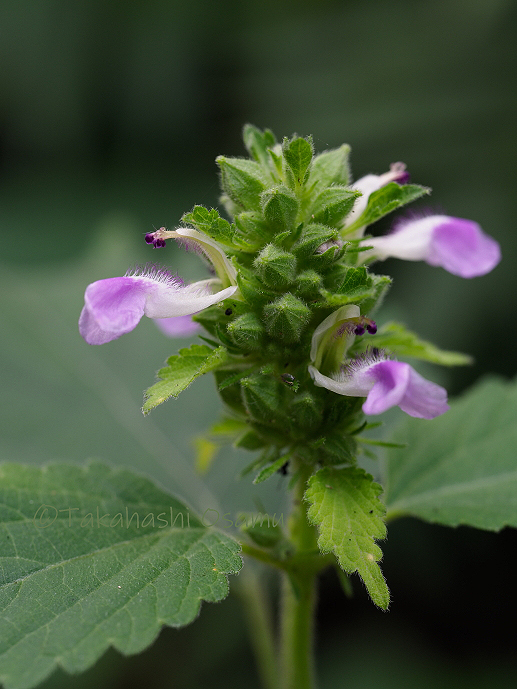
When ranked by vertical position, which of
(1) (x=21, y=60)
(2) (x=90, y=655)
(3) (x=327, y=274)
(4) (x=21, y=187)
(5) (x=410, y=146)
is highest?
(1) (x=21, y=60)

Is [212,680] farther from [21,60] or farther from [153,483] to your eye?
[21,60]

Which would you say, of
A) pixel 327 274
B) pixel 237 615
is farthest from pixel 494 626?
pixel 327 274

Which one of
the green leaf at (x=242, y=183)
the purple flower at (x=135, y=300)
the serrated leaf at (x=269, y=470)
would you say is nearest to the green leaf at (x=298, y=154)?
the green leaf at (x=242, y=183)

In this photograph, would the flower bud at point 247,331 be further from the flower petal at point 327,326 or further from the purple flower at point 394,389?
the purple flower at point 394,389

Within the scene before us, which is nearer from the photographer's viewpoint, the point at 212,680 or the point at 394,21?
the point at 212,680

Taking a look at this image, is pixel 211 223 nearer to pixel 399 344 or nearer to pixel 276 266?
pixel 276 266

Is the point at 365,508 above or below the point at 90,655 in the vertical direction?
below
